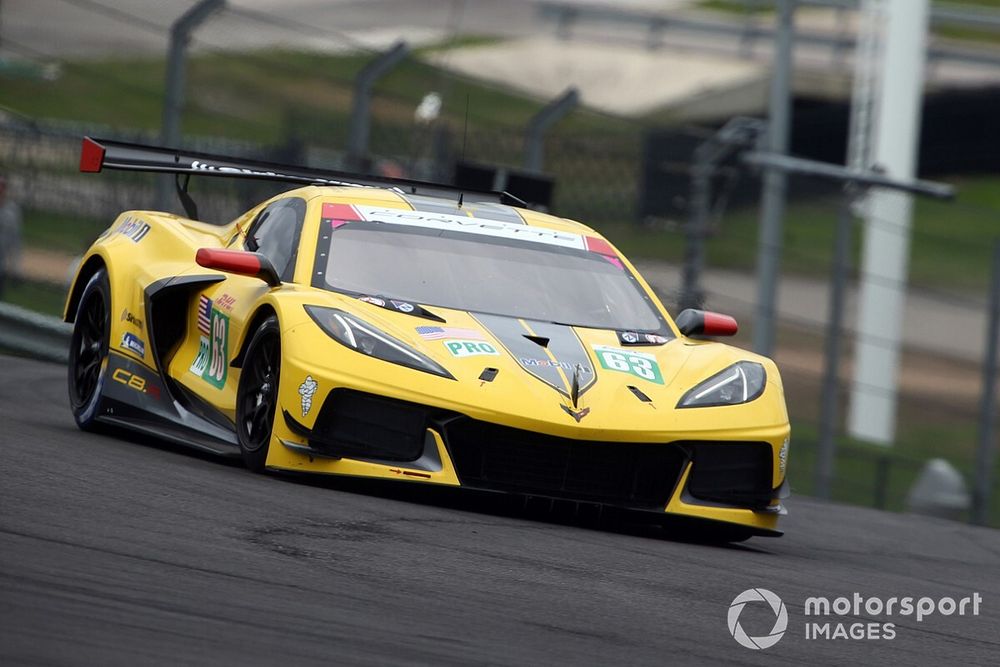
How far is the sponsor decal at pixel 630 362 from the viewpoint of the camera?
7430mm

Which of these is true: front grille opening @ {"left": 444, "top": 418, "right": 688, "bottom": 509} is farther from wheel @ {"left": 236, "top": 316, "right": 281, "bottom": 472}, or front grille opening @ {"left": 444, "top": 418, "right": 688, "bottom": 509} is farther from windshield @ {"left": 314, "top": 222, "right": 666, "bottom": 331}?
windshield @ {"left": 314, "top": 222, "right": 666, "bottom": 331}

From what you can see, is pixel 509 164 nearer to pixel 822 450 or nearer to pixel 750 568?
pixel 822 450

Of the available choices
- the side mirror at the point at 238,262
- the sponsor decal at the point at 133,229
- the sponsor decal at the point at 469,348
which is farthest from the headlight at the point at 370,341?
the sponsor decal at the point at 133,229

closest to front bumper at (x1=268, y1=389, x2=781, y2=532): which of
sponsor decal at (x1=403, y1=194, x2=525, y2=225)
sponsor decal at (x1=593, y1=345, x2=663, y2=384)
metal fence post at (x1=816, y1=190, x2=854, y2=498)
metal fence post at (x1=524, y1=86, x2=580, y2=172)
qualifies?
sponsor decal at (x1=593, y1=345, x2=663, y2=384)

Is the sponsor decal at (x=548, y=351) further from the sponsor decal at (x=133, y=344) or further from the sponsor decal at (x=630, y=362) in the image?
the sponsor decal at (x=133, y=344)

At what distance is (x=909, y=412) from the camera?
42.8 ft

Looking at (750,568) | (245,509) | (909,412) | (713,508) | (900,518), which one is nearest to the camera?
(245,509)

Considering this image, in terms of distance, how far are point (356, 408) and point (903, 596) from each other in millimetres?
1965

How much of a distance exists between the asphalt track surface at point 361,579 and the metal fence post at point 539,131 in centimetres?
608

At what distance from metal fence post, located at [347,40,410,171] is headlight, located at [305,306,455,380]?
6.54 m

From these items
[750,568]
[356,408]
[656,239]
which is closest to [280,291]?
[356,408]

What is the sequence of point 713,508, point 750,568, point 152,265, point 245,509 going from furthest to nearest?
1. point 152,265
2. point 713,508
3. point 750,568
4. point 245,509

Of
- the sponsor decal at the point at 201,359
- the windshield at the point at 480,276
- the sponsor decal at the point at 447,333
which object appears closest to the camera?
the sponsor decal at the point at 447,333

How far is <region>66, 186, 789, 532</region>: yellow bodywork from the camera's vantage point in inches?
275
